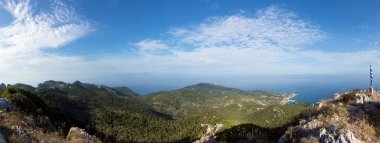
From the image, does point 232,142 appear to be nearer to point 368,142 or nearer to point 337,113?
point 337,113

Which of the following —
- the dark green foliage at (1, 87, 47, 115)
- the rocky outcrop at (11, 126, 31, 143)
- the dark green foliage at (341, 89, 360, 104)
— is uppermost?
the dark green foliage at (341, 89, 360, 104)

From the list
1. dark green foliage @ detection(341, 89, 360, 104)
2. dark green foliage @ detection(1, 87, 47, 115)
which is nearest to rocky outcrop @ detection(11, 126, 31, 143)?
dark green foliage @ detection(341, 89, 360, 104)

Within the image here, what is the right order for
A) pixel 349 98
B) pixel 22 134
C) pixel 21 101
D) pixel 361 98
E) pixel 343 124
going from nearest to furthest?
pixel 22 134
pixel 343 124
pixel 361 98
pixel 349 98
pixel 21 101

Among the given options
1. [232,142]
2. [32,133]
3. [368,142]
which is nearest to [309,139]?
[368,142]

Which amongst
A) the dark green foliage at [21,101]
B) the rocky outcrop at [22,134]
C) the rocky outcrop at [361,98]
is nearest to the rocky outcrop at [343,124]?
the rocky outcrop at [361,98]

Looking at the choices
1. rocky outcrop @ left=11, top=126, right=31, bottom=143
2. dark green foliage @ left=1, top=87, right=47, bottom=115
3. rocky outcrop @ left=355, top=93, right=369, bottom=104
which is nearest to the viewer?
rocky outcrop @ left=11, top=126, right=31, bottom=143

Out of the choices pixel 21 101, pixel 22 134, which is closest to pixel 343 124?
pixel 22 134

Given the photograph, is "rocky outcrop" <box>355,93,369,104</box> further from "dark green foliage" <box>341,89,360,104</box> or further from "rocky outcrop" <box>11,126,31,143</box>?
"rocky outcrop" <box>11,126,31,143</box>

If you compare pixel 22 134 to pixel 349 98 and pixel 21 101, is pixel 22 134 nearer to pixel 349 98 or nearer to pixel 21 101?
pixel 349 98

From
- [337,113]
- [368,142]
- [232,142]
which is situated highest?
[337,113]

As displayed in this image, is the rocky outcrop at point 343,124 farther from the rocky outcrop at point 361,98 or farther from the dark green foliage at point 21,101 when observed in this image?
the dark green foliage at point 21,101

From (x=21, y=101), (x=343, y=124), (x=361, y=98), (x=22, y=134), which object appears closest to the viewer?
(x=22, y=134)
